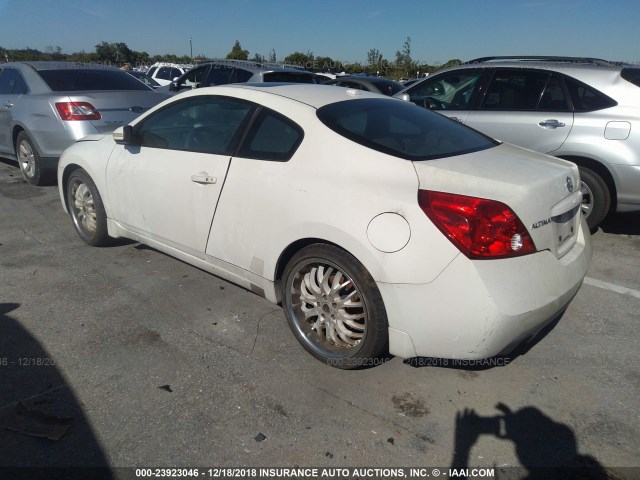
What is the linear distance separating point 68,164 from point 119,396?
8.98ft

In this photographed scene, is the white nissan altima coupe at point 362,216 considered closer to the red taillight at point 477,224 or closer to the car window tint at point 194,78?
the red taillight at point 477,224

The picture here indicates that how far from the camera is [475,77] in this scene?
5543 millimetres

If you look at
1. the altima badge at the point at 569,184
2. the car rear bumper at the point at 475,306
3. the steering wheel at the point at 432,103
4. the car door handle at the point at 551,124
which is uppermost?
the steering wheel at the point at 432,103

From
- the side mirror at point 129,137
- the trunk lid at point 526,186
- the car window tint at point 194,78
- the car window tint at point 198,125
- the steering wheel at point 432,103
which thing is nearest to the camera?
the trunk lid at point 526,186

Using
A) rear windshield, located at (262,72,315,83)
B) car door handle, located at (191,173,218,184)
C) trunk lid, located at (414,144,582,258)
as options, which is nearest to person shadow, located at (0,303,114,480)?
car door handle, located at (191,173,218,184)

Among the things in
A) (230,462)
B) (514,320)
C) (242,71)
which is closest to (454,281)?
(514,320)

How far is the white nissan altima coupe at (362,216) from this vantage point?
Answer: 234cm

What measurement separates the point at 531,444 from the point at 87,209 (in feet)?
13.0

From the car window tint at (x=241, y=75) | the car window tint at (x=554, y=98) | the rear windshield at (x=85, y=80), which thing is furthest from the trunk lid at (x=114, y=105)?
the car window tint at (x=554, y=98)

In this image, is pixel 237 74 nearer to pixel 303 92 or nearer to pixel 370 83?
pixel 370 83

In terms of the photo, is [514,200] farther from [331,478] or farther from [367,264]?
[331,478]

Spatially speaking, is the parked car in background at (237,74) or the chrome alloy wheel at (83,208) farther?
the parked car in background at (237,74)

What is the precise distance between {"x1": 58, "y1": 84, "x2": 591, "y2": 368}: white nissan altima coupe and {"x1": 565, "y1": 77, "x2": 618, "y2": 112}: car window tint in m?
2.02

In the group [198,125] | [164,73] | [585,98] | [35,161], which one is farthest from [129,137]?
[164,73]
